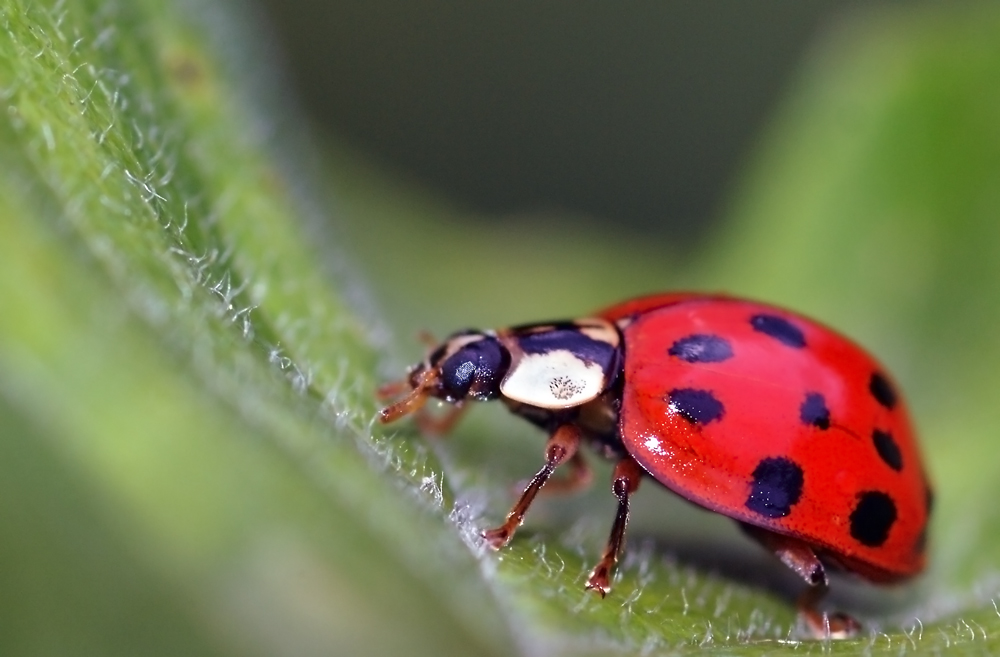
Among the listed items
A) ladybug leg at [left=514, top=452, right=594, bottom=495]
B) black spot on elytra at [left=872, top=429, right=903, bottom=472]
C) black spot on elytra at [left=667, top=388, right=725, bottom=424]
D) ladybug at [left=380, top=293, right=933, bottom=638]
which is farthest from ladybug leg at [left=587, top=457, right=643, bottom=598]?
black spot on elytra at [left=872, top=429, right=903, bottom=472]

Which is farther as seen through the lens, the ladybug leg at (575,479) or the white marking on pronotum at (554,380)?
the ladybug leg at (575,479)

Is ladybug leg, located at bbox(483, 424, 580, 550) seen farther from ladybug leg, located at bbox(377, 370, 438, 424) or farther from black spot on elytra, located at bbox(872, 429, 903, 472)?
black spot on elytra, located at bbox(872, 429, 903, 472)

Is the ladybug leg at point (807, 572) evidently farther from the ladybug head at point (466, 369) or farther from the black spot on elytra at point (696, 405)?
the ladybug head at point (466, 369)

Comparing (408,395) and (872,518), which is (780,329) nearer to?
(872,518)

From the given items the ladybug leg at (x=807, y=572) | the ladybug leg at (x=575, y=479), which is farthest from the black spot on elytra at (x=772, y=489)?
the ladybug leg at (x=575, y=479)

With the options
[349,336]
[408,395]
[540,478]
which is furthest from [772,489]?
[349,336]

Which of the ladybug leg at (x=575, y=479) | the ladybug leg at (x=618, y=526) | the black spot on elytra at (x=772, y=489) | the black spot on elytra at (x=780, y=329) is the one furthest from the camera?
the ladybug leg at (x=575, y=479)

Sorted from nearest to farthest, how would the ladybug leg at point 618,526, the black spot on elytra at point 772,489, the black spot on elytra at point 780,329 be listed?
the ladybug leg at point 618,526
the black spot on elytra at point 772,489
the black spot on elytra at point 780,329
